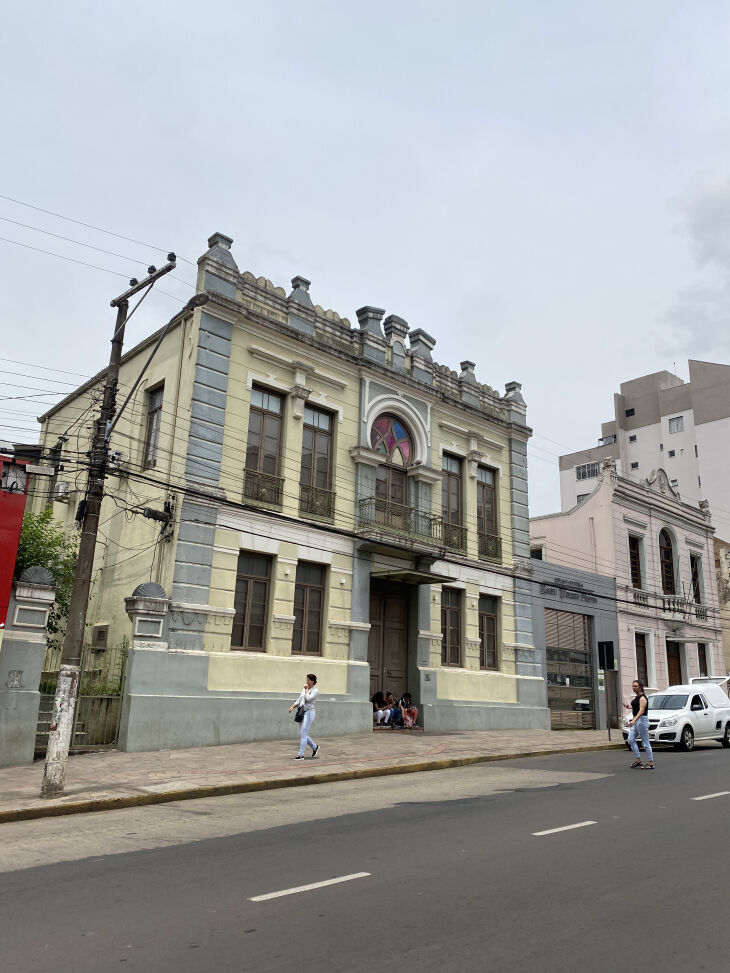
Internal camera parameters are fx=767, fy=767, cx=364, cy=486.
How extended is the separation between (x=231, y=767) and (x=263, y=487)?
6923mm

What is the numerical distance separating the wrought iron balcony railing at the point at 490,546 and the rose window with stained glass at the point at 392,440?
150 inches

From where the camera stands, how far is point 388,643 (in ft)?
70.3

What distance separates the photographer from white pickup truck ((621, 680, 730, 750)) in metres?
19.7

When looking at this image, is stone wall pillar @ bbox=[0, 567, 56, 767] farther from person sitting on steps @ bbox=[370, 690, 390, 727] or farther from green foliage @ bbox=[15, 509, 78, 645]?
person sitting on steps @ bbox=[370, 690, 390, 727]

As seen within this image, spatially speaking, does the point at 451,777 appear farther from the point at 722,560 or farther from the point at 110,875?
the point at 722,560

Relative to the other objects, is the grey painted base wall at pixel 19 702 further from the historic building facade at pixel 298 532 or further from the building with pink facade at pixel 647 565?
the building with pink facade at pixel 647 565

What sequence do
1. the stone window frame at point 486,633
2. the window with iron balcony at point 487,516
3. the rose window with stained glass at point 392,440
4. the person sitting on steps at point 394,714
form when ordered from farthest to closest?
the window with iron balcony at point 487,516 < the stone window frame at point 486,633 < the rose window with stained glass at point 392,440 < the person sitting on steps at point 394,714

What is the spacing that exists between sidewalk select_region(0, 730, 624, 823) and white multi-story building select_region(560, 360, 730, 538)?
36.6 metres

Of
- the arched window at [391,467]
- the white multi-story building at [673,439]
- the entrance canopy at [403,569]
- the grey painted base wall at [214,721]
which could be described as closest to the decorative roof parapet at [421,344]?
the arched window at [391,467]

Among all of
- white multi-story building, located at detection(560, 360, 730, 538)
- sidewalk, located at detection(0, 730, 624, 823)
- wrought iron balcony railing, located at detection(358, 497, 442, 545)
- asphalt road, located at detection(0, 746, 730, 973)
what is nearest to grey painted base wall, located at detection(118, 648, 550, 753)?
sidewalk, located at detection(0, 730, 624, 823)

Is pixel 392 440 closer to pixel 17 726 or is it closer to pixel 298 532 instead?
pixel 298 532

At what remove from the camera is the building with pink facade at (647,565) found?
1182 inches

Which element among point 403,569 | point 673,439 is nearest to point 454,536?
point 403,569

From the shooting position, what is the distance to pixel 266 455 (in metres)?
19.0
